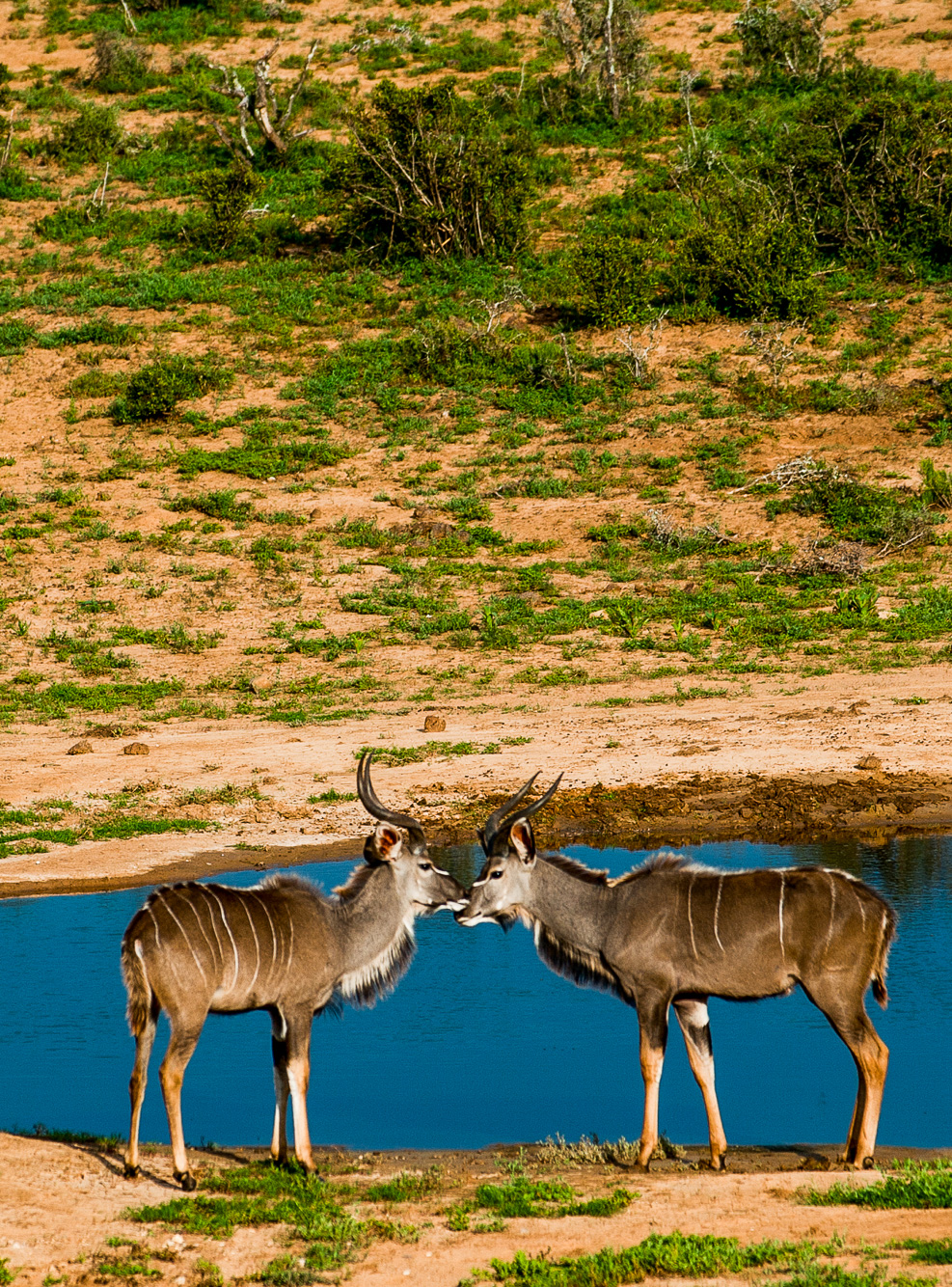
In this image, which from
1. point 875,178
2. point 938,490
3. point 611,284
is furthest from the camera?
point 875,178

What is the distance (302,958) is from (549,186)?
28460mm

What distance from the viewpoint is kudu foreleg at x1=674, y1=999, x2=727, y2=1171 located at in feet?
23.0

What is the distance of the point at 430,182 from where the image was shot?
2994 cm

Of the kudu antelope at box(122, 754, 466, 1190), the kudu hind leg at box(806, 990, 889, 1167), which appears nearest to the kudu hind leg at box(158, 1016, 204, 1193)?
the kudu antelope at box(122, 754, 466, 1190)

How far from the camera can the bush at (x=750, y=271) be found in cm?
2716

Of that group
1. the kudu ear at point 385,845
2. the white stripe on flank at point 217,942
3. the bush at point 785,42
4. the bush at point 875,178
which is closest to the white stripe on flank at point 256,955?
the white stripe on flank at point 217,942

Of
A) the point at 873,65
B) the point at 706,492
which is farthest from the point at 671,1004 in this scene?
the point at 873,65

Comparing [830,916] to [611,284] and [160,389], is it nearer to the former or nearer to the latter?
[160,389]

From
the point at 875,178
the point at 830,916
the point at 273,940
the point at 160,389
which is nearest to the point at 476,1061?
the point at 273,940

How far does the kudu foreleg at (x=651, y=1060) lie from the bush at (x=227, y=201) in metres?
27.4

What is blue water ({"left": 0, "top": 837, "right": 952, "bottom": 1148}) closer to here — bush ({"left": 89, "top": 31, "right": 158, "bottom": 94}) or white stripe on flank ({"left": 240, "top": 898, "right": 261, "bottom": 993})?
white stripe on flank ({"left": 240, "top": 898, "right": 261, "bottom": 993})

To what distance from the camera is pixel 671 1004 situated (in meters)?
7.47

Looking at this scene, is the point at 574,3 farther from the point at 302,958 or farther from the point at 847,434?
the point at 302,958

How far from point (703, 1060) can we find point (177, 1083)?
101 inches
